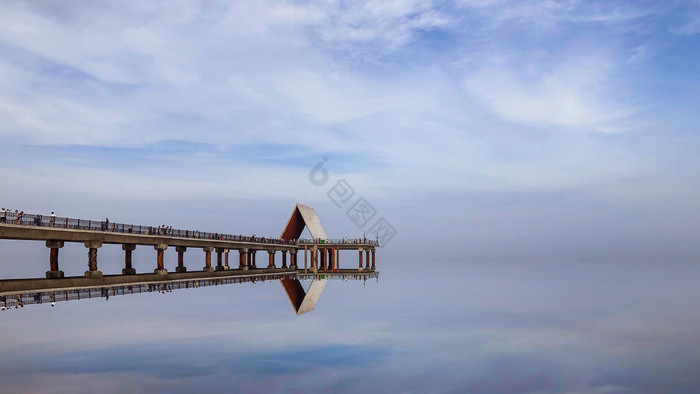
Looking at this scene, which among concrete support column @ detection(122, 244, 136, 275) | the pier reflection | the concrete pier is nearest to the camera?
the pier reflection

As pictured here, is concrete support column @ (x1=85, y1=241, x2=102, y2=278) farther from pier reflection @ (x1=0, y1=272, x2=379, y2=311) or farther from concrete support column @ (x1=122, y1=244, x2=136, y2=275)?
concrete support column @ (x1=122, y1=244, x2=136, y2=275)

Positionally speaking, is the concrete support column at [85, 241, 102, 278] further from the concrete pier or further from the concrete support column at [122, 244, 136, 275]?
the concrete support column at [122, 244, 136, 275]

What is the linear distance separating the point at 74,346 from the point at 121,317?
405 inches

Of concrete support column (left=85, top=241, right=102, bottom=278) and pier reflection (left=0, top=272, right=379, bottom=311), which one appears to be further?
concrete support column (left=85, top=241, right=102, bottom=278)

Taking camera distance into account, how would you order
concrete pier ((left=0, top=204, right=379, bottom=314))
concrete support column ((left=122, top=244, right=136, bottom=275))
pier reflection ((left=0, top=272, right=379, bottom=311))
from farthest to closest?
concrete support column ((left=122, top=244, right=136, bottom=275)) → concrete pier ((left=0, top=204, right=379, bottom=314)) → pier reflection ((left=0, top=272, right=379, bottom=311))

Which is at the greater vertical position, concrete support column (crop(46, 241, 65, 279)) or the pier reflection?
concrete support column (crop(46, 241, 65, 279))

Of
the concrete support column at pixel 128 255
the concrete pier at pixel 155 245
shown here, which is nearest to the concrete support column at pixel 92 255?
the concrete pier at pixel 155 245

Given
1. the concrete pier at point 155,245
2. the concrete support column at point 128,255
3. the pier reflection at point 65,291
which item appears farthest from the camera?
the concrete support column at point 128,255

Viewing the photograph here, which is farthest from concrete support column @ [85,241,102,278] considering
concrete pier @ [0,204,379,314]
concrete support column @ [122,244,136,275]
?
concrete support column @ [122,244,136,275]

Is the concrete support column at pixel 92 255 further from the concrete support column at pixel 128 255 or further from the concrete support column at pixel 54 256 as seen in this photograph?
Result: the concrete support column at pixel 128 255

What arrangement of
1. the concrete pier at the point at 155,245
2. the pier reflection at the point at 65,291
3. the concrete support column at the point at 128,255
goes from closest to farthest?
1. the pier reflection at the point at 65,291
2. the concrete pier at the point at 155,245
3. the concrete support column at the point at 128,255

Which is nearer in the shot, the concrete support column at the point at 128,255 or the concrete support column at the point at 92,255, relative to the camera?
the concrete support column at the point at 92,255

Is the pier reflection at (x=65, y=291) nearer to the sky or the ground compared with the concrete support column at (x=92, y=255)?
nearer to the ground

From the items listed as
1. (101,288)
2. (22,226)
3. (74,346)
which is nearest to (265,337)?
(74,346)
